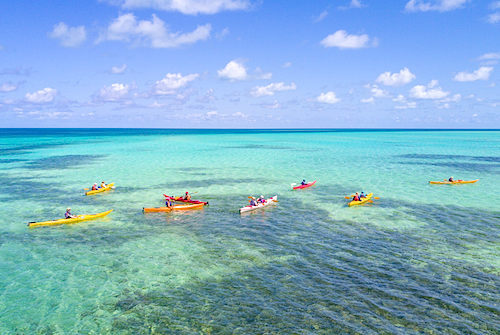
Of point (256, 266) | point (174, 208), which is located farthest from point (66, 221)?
point (256, 266)

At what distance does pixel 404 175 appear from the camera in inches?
1946

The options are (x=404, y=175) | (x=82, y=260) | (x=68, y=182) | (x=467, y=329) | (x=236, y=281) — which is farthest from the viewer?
(x=404, y=175)

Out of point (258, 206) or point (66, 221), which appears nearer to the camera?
point (66, 221)

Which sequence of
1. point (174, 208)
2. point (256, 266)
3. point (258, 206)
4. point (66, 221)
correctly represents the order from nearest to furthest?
point (256, 266) → point (66, 221) → point (174, 208) → point (258, 206)

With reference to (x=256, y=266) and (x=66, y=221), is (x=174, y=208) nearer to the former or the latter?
(x=66, y=221)

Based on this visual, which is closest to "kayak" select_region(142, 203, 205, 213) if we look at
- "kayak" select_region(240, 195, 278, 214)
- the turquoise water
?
the turquoise water

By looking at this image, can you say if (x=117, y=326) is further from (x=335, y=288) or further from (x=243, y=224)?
(x=243, y=224)

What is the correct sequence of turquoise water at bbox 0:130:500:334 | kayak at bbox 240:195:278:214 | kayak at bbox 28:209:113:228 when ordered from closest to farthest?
turquoise water at bbox 0:130:500:334
kayak at bbox 28:209:113:228
kayak at bbox 240:195:278:214

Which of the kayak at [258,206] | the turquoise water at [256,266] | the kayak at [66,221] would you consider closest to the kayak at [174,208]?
the turquoise water at [256,266]

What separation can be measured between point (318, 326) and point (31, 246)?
19.6 metres

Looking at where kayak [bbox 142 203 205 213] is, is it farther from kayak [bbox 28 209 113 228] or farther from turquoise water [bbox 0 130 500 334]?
kayak [bbox 28 209 113 228]

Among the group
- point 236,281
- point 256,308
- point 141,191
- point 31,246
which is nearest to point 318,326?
point 256,308

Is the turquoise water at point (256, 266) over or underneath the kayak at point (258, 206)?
underneath

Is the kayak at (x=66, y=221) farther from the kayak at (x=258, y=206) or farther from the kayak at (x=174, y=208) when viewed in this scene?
the kayak at (x=258, y=206)
